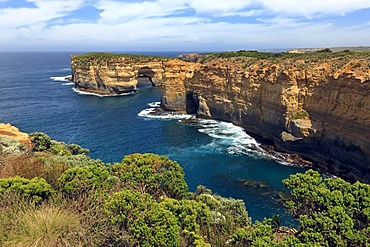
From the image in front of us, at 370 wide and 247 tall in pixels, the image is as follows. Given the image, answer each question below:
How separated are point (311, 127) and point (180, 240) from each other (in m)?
31.6

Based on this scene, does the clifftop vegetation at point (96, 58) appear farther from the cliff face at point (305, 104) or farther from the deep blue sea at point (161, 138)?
the cliff face at point (305, 104)

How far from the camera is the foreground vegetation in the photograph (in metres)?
14.4

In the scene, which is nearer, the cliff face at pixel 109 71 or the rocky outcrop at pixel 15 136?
the rocky outcrop at pixel 15 136

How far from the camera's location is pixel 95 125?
58688 millimetres

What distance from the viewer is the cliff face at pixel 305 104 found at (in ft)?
119

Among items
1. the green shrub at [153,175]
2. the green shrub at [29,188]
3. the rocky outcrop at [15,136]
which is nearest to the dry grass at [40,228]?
the green shrub at [29,188]

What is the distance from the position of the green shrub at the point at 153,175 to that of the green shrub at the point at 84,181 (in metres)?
1.30

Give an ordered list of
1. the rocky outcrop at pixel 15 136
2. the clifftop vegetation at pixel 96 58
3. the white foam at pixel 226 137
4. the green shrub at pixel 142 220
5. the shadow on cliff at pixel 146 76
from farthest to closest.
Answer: the shadow on cliff at pixel 146 76
the clifftop vegetation at pixel 96 58
the white foam at pixel 226 137
the rocky outcrop at pixel 15 136
the green shrub at pixel 142 220

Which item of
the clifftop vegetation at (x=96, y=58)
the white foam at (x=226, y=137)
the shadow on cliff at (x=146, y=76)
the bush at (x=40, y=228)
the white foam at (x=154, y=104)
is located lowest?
the white foam at (x=226, y=137)

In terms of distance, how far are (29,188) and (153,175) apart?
24.6 ft

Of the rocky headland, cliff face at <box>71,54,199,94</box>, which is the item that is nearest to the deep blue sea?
the rocky headland

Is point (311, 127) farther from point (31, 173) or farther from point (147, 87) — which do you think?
point (147, 87)

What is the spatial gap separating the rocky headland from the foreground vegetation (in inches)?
844

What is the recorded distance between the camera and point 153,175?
21.0 m
